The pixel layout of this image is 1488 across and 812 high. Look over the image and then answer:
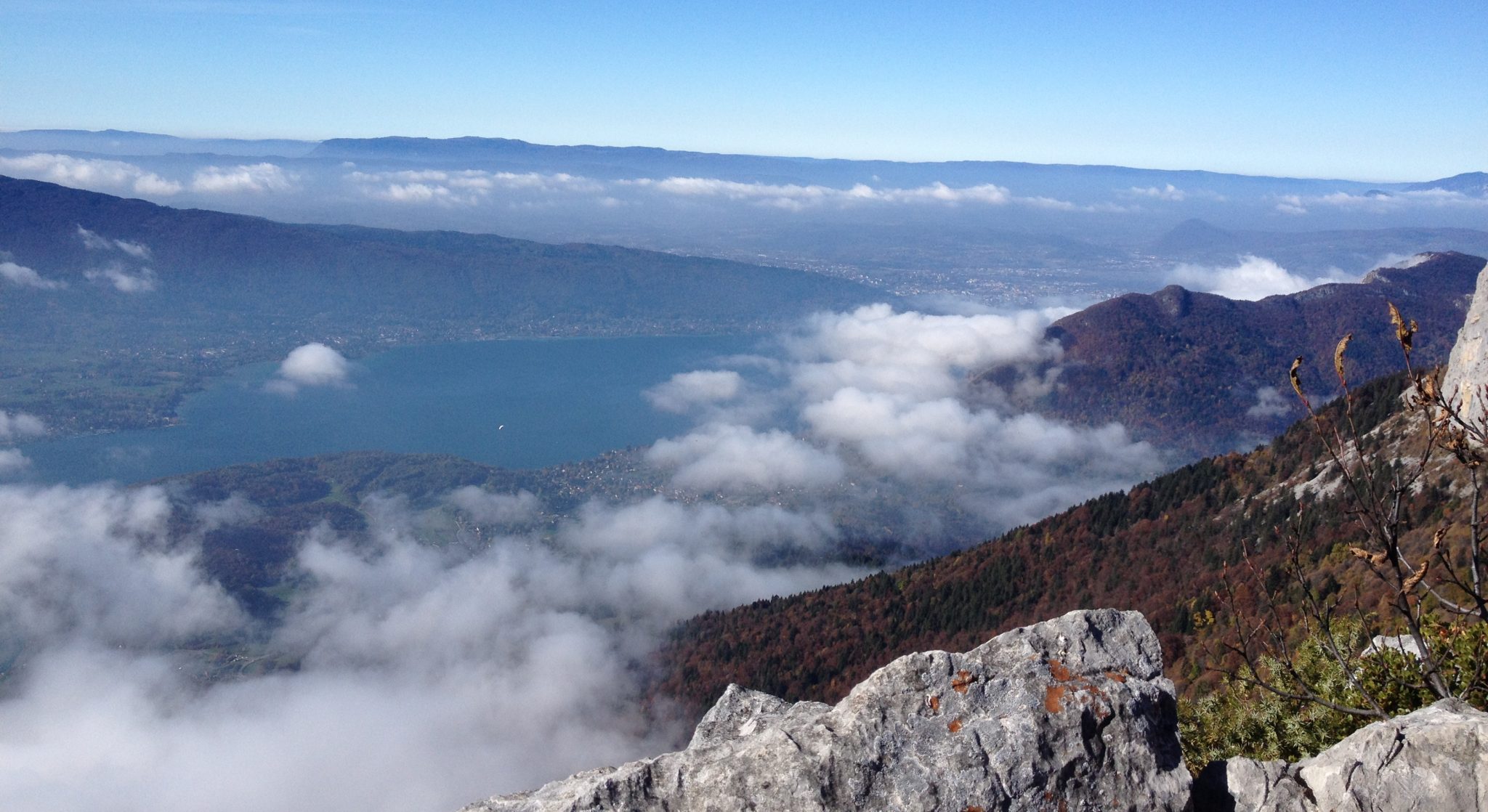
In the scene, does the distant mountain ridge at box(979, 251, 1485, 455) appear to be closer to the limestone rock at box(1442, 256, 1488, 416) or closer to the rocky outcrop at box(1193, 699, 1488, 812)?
the limestone rock at box(1442, 256, 1488, 416)

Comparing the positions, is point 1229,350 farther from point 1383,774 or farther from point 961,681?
point 961,681

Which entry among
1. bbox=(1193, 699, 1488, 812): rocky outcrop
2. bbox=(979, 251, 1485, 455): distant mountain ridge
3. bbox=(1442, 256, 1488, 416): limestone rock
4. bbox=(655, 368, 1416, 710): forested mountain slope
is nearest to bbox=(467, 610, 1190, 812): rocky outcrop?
bbox=(1193, 699, 1488, 812): rocky outcrop

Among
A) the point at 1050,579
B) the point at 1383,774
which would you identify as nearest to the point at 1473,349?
the point at 1050,579

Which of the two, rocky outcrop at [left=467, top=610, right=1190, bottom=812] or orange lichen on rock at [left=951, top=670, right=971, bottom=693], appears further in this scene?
orange lichen on rock at [left=951, top=670, right=971, bottom=693]

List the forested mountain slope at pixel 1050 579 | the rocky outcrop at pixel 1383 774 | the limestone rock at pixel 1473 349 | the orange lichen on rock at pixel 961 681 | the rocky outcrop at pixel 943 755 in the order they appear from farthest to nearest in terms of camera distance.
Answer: the forested mountain slope at pixel 1050 579 < the limestone rock at pixel 1473 349 < the orange lichen on rock at pixel 961 681 < the rocky outcrop at pixel 943 755 < the rocky outcrop at pixel 1383 774

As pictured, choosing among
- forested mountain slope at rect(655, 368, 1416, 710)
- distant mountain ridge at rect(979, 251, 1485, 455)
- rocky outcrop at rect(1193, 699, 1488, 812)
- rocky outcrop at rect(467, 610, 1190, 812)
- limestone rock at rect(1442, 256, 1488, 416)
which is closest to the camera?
rocky outcrop at rect(1193, 699, 1488, 812)

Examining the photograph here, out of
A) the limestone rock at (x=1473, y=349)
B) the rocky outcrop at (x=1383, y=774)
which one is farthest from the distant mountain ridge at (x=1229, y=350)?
the rocky outcrop at (x=1383, y=774)

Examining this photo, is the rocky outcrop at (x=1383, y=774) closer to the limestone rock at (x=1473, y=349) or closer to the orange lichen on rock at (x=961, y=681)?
the orange lichen on rock at (x=961, y=681)
